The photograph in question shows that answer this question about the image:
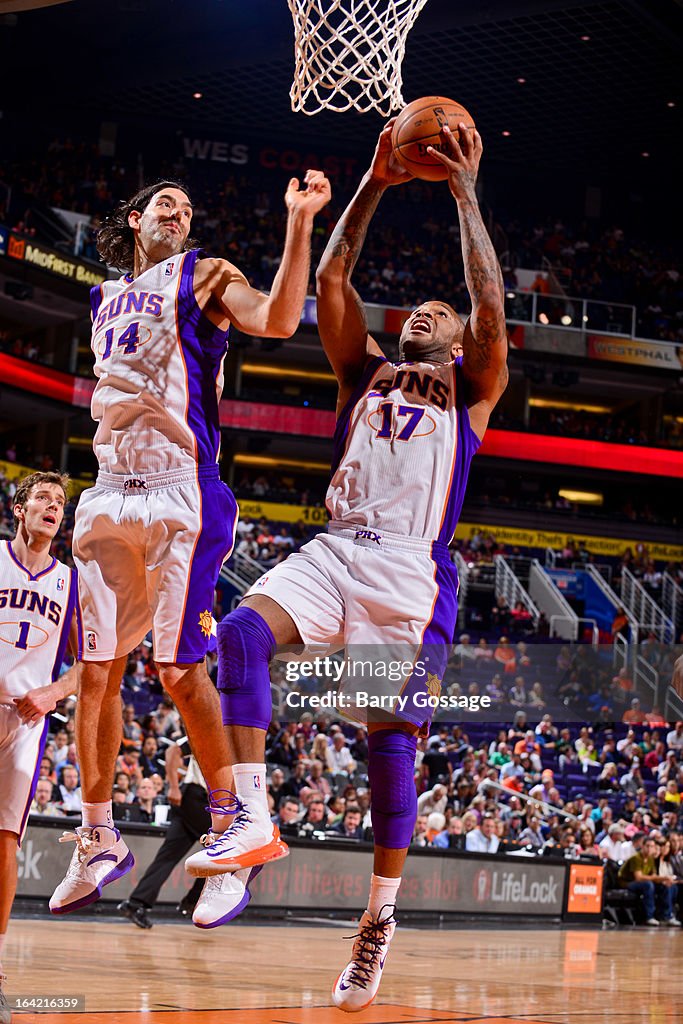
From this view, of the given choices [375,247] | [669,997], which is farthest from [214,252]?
[669,997]

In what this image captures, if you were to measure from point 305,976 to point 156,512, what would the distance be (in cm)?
465

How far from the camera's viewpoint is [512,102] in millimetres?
29609

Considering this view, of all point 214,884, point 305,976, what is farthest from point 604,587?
point 214,884

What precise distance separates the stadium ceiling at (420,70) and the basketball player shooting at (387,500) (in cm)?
1640

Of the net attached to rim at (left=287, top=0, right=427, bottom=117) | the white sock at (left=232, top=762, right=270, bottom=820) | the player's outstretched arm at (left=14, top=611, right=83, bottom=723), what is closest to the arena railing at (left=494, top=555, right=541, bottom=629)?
the net attached to rim at (left=287, top=0, right=427, bottom=117)

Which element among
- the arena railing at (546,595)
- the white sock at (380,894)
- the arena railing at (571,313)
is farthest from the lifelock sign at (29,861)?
the arena railing at (571,313)

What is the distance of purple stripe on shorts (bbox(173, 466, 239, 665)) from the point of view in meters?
4.25

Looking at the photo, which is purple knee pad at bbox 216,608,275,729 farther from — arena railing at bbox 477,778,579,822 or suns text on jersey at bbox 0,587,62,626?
arena railing at bbox 477,778,579,822

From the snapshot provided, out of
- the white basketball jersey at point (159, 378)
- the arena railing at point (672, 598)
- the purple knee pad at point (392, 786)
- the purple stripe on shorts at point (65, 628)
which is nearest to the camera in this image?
the white basketball jersey at point (159, 378)

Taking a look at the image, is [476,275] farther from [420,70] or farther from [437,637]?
[420,70]

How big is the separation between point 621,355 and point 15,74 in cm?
1575

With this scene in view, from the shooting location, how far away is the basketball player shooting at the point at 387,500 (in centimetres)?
441

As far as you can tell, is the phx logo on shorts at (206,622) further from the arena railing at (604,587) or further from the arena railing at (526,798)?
the arena railing at (604,587)

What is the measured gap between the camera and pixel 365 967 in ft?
14.5
